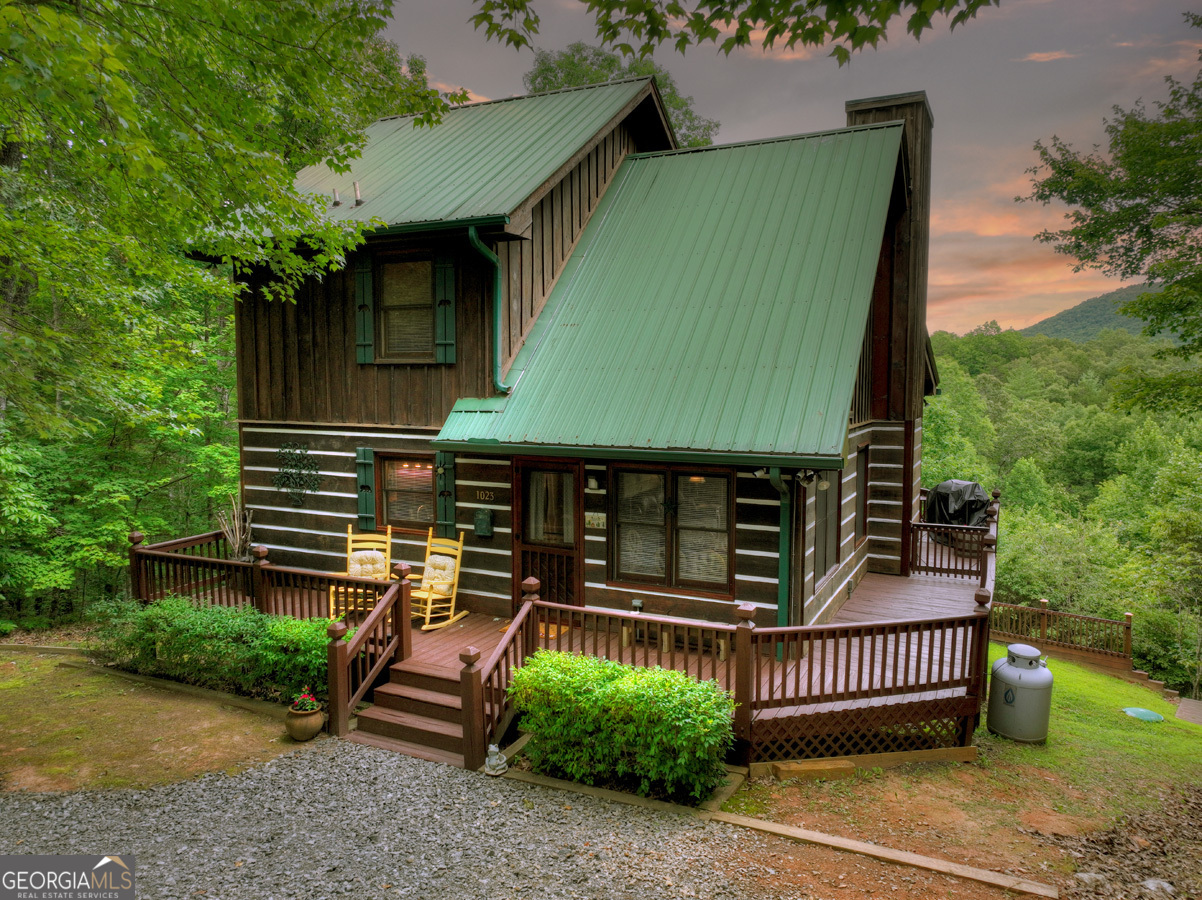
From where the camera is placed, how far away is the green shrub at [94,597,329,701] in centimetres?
789

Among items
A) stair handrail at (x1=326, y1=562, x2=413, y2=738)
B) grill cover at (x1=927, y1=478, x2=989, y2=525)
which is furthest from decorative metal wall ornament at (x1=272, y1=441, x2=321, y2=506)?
grill cover at (x1=927, y1=478, x2=989, y2=525)

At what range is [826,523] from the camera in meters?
9.15

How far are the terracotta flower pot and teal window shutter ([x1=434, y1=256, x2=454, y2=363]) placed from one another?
4728 mm

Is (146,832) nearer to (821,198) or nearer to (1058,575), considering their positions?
(821,198)

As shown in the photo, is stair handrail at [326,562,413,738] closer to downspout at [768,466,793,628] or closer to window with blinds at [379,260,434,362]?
window with blinds at [379,260,434,362]

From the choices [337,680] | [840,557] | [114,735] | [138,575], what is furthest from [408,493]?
[840,557]

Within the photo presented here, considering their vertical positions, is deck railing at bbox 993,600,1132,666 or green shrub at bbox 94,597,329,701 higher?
green shrub at bbox 94,597,329,701

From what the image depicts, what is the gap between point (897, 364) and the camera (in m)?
12.5

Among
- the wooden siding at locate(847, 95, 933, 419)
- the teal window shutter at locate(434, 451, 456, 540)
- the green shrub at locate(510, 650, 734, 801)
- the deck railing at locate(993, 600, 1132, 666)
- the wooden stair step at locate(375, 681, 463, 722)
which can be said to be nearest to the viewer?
the green shrub at locate(510, 650, 734, 801)

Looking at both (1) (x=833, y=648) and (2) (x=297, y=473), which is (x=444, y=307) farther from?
(1) (x=833, y=648)

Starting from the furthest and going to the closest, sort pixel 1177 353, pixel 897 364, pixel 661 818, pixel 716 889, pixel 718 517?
pixel 1177 353 < pixel 897 364 < pixel 718 517 < pixel 661 818 < pixel 716 889

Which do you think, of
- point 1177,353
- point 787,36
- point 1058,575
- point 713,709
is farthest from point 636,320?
point 1058,575

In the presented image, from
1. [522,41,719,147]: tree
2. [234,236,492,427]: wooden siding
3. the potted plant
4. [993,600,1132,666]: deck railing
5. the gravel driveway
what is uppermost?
[522,41,719,147]: tree

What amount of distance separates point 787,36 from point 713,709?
18.1 feet
